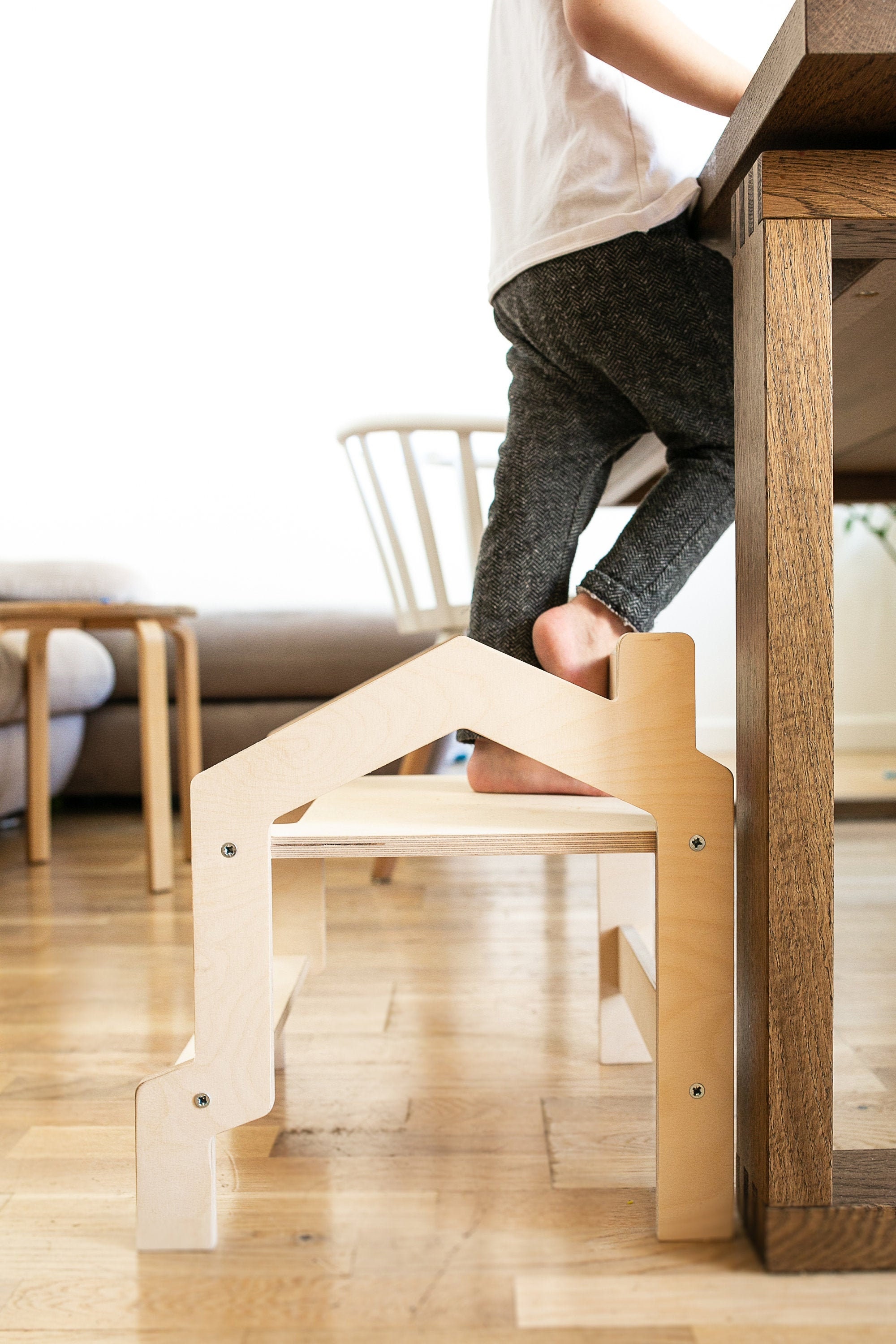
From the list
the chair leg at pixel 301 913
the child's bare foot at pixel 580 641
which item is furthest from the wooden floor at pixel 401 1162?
the child's bare foot at pixel 580 641

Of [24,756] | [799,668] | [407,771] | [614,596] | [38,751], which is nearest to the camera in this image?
[799,668]

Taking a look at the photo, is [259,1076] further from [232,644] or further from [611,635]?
[232,644]

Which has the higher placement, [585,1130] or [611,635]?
[611,635]

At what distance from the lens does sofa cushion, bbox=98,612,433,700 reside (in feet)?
7.45

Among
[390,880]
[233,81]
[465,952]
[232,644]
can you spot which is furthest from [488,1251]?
[233,81]

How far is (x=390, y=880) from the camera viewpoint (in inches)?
65.3

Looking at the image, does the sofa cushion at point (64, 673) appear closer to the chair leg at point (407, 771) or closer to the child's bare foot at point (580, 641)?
the chair leg at point (407, 771)

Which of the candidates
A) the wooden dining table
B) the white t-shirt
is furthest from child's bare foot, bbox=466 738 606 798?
the white t-shirt

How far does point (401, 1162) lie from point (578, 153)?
74 centimetres

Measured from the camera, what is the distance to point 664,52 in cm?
69

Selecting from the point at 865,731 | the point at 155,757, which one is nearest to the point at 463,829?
the point at 155,757

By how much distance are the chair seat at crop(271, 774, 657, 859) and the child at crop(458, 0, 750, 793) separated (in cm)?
9

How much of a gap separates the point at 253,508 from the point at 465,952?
2.47m

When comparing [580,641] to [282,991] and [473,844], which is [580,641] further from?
[282,991]
